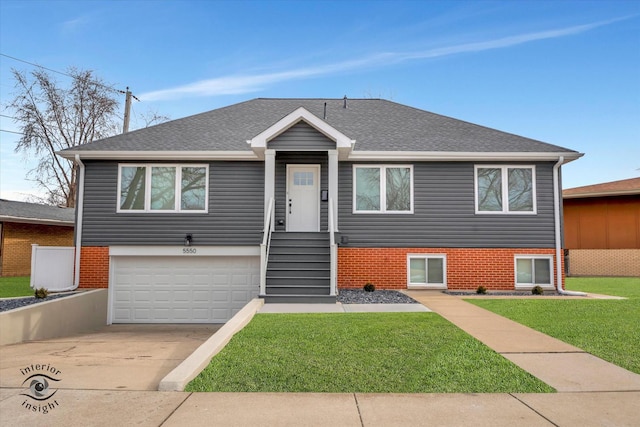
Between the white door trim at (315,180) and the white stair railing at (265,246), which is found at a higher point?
the white door trim at (315,180)

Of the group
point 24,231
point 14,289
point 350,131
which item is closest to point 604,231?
point 350,131

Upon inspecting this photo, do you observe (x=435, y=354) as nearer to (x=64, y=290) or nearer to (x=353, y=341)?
(x=353, y=341)

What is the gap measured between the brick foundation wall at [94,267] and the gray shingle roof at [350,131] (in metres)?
3.01

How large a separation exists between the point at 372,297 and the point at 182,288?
18.9 feet

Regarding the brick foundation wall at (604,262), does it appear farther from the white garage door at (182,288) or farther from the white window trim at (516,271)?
the white garage door at (182,288)

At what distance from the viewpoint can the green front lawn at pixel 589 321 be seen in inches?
219

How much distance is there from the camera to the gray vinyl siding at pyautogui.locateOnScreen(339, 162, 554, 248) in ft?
39.8

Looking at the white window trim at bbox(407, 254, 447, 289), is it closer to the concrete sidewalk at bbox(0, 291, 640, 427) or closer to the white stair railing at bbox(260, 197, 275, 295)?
the white stair railing at bbox(260, 197, 275, 295)

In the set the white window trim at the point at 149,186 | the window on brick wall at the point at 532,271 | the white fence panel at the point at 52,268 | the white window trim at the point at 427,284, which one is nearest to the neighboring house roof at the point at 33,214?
the white fence panel at the point at 52,268

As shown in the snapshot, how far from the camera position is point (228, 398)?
4.03 m

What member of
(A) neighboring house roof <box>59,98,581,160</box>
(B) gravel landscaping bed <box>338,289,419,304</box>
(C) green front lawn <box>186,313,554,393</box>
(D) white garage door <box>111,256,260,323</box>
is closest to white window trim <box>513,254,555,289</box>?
(A) neighboring house roof <box>59,98,581,160</box>

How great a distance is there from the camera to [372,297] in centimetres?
1007

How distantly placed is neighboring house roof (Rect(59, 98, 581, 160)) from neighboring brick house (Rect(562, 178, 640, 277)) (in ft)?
32.4

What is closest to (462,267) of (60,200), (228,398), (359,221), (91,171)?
(359,221)
